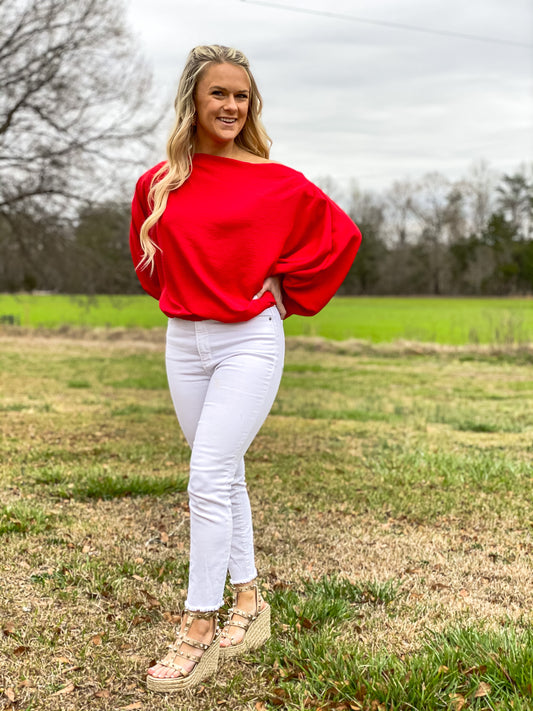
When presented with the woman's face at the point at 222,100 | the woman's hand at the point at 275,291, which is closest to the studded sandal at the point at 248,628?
the woman's hand at the point at 275,291

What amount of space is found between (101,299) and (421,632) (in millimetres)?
18038

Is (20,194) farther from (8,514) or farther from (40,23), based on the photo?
(8,514)

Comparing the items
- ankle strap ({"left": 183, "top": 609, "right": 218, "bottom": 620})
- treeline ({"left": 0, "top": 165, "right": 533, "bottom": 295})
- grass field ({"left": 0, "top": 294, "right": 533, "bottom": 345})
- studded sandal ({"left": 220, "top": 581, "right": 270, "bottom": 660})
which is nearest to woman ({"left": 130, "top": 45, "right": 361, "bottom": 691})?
ankle strap ({"left": 183, "top": 609, "right": 218, "bottom": 620})

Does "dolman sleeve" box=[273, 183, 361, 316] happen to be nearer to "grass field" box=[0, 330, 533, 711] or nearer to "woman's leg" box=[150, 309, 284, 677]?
"woman's leg" box=[150, 309, 284, 677]

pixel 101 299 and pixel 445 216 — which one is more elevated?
pixel 445 216

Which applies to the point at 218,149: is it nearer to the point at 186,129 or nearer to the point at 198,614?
the point at 186,129

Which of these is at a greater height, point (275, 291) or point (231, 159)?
point (231, 159)

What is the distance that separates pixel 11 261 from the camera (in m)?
19.8

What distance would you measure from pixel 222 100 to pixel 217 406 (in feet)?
3.99

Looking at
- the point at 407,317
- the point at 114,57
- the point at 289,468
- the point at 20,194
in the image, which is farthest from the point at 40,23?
the point at 407,317

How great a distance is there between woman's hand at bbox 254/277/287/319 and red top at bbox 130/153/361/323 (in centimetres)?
2

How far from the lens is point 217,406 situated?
291 cm

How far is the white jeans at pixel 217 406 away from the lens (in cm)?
290

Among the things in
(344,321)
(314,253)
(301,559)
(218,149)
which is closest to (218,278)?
(314,253)
